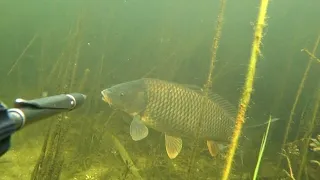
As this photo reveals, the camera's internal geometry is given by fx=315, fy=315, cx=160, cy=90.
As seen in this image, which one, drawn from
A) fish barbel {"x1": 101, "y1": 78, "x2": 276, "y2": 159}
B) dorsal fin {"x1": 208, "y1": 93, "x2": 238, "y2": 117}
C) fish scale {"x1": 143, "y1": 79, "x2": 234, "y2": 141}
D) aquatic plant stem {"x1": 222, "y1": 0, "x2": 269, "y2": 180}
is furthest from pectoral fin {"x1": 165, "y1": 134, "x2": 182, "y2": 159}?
aquatic plant stem {"x1": 222, "y1": 0, "x2": 269, "y2": 180}

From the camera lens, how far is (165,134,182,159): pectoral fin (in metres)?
4.52

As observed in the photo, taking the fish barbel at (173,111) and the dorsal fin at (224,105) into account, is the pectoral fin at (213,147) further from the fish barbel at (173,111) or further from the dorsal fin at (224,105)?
the dorsal fin at (224,105)

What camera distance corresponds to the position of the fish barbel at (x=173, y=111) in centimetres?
439

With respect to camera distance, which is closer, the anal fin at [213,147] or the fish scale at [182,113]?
the fish scale at [182,113]

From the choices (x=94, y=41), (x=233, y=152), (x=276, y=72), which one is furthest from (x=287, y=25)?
(x=233, y=152)

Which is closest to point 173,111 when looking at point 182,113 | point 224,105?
point 182,113

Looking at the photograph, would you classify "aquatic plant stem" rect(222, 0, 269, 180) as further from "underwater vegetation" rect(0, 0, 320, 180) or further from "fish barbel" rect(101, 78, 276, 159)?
"fish barbel" rect(101, 78, 276, 159)

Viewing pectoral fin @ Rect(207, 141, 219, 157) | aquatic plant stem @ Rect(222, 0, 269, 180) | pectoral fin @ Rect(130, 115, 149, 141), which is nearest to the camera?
aquatic plant stem @ Rect(222, 0, 269, 180)

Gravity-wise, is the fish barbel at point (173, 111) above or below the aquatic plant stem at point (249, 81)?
below

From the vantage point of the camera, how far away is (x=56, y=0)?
39.5 meters

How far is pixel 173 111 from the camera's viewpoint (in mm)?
4453

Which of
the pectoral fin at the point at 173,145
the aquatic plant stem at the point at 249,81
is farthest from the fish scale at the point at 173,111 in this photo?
the aquatic plant stem at the point at 249,81

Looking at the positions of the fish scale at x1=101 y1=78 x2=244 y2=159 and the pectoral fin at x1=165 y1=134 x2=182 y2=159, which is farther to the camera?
the pectoral fin at x1=165 y1=134 x2=182 y2=159

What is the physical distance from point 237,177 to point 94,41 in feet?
41.6
